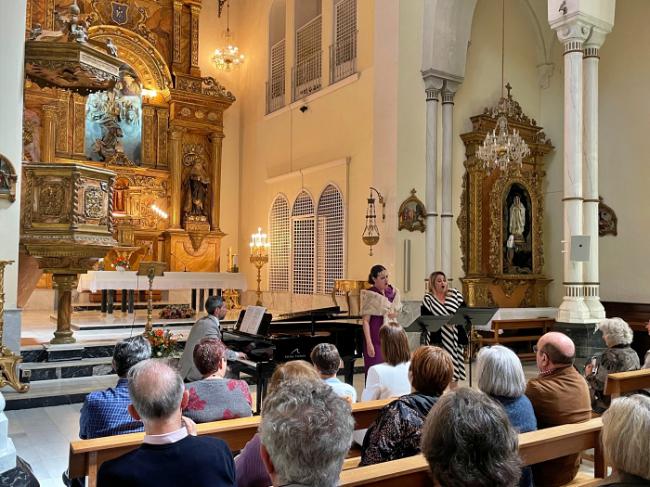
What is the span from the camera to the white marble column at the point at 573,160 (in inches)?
316

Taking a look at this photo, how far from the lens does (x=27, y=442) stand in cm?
502

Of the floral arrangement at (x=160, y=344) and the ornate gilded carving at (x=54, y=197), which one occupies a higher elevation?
the ornate gilded carving at (x=54, y=197)

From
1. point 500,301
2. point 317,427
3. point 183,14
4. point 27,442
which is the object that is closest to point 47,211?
point 27,442

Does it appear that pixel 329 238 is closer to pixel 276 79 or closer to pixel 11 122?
pixel 276 79

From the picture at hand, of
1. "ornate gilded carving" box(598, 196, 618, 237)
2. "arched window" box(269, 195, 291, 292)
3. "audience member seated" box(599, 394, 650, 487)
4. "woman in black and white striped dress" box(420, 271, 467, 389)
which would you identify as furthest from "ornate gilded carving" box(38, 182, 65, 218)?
"ornate gilded carving" box(598, 196, 618, 237)

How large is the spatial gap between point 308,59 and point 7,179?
860 cm

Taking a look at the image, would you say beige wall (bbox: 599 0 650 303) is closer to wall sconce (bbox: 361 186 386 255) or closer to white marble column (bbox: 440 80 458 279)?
white marble column (bbox: 440 80 458 279)

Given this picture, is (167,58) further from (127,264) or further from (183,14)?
(127,264)

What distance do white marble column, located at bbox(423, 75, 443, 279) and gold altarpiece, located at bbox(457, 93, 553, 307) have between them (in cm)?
94

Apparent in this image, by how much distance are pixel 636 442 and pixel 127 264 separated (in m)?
12.4

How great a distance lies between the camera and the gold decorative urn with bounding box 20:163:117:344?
23.8ft

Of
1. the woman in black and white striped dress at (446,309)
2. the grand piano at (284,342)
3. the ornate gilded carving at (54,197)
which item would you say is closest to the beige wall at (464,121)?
the grand piano at (284,342)

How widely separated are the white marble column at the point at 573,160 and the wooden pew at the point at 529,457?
17.4 feet

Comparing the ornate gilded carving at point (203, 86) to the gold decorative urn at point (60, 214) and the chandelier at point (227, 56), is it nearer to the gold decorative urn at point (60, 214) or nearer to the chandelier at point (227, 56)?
the chandelier at point (227, 56)
